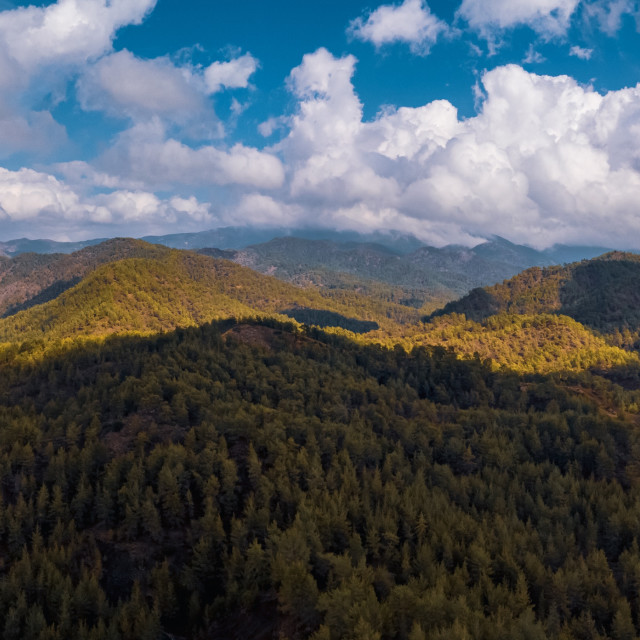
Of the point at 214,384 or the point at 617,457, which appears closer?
the point at 617,457

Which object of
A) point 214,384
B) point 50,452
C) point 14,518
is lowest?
point 14,518

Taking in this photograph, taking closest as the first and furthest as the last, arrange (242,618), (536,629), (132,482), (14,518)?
(536,629) → (242,618) → (14,518) → (132,482)

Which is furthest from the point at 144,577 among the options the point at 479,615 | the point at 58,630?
the point at 479,615

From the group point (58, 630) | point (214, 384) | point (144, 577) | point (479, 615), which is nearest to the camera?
point (479, 615)

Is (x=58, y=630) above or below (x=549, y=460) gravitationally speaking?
below

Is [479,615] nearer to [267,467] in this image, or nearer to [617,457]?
[267,467]

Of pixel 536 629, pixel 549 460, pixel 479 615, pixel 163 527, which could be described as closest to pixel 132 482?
pixel 163 527

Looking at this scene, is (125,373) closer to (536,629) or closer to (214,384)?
(214,384)
